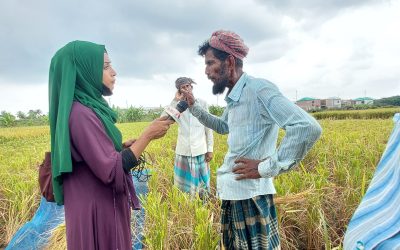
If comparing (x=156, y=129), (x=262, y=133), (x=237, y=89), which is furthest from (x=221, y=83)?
(x=156, y=129)

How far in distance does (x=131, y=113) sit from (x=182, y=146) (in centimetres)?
3542

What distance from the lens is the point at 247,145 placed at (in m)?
1.74

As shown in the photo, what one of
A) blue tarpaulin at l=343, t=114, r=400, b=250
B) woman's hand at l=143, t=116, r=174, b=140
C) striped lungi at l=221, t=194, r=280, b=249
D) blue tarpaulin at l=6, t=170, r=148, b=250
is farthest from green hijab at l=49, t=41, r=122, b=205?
blue tarpaulin at l=6, t=170, r=148, b=250

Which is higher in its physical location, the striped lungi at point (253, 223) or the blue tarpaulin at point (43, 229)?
the striped lungi at point (253, 223)

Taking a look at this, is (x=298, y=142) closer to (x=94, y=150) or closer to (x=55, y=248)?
(x=94, y=150)

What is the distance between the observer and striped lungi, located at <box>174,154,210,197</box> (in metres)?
3.70

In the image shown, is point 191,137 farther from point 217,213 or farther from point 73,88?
point 73,88

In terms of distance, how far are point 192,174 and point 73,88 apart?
2.39 m

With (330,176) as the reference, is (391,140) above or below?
above

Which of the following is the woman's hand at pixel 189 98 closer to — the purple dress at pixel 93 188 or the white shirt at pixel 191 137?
the purple dress at pixel 93 188

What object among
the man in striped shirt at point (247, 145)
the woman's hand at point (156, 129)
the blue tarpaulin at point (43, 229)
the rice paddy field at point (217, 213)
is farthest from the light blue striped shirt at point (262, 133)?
the blue tarpaulin at point (43, 229)

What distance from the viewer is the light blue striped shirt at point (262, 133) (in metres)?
1.51

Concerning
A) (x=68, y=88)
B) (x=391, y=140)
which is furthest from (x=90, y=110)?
(x=391, y=140)

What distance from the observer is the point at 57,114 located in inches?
60.7
